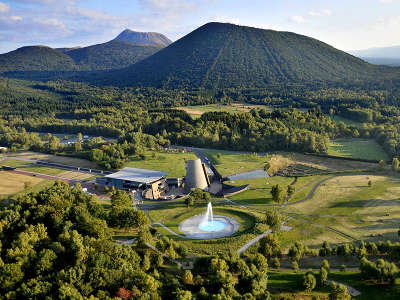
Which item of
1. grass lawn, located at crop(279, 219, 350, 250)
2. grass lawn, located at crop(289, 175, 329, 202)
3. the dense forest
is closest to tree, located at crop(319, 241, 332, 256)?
grass lawn, located at crop(279, 219, 350, 250)

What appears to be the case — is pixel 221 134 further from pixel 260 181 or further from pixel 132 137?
pixel 260 181

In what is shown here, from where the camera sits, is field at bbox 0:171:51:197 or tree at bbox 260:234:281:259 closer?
tree at bbox 260:234:281:259

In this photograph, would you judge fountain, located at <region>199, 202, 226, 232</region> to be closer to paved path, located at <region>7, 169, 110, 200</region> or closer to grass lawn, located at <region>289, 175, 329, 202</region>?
grass lawn, located at <region>289, 175, 329, 202</region>

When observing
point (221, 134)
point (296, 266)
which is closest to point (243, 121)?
point (221, 134)

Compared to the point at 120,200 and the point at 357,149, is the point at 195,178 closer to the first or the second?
the point at 120,200

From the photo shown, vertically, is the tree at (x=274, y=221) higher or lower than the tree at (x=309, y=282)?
higher

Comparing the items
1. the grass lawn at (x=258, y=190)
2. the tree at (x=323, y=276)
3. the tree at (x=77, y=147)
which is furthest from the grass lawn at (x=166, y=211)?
the tree at (x=77, y=147)

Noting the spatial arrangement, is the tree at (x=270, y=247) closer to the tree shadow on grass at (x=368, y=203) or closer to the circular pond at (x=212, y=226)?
the circular pond at (x=212, y=226)
